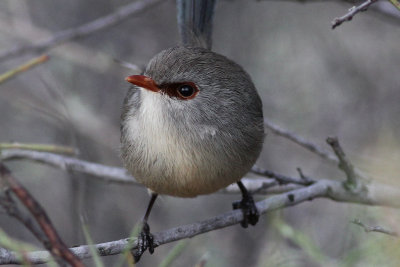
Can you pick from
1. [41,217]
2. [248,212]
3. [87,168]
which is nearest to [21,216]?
[41,217]

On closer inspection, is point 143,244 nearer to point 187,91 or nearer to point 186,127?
point 186,127

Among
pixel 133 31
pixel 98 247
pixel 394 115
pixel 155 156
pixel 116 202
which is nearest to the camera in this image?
pixel 98 247

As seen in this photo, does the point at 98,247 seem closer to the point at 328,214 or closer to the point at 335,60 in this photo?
the point at 328,214

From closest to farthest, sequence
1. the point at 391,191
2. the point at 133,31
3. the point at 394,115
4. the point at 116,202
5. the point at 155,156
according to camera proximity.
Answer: the point at 155,156 → the point at 391,191 → the point at 394,115 → the point at 116,202 → the point at 133,31

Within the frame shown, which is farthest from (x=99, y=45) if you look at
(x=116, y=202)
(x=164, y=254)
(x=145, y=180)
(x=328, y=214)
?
(x=145, y=180)

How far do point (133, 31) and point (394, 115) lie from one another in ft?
11.8

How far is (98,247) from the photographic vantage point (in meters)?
2.68

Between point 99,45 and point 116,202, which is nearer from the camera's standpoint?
point 116,202

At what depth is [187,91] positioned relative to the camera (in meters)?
3.41

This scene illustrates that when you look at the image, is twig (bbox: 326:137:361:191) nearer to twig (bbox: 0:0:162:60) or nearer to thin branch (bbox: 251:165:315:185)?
thin branch (bbox: 251:165:315:185)

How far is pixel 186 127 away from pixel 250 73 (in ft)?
13.2

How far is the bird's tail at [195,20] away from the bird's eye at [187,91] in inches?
46.1

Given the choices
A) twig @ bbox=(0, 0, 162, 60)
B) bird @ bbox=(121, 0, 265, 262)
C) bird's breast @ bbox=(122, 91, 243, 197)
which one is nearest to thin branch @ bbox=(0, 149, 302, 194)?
bird @ bbox=(121, 0, 265, 262)

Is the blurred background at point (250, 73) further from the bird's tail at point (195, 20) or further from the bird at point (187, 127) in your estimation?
the bird at point (187, 127)
